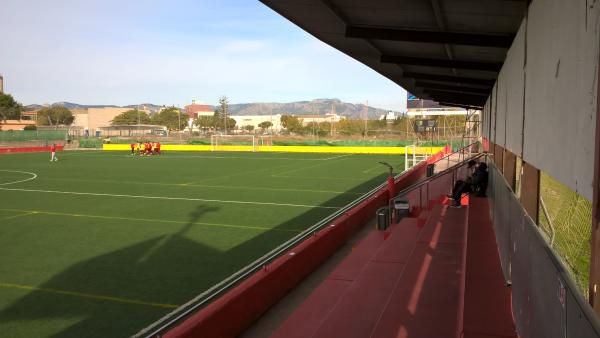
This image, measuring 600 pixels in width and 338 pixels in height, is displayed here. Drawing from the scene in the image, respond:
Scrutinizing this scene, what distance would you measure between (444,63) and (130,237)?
362 inches

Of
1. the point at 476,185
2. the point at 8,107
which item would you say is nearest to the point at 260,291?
the point at 476,185

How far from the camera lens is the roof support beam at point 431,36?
6.28 metres

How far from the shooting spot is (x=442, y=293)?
748cm

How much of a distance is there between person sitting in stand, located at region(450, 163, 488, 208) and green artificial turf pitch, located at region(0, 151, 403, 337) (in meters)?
4.38

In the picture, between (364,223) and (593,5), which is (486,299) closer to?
(593,5)

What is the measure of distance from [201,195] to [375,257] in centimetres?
1268

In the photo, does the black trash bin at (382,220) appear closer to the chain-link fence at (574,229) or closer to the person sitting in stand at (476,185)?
the person sitting in stand at (476,185)

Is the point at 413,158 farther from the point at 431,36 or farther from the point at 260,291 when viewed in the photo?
the point at 431,36

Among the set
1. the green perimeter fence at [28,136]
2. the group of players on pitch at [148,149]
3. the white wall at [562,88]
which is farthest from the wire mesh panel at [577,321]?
the green perimeter fence at [28,136]

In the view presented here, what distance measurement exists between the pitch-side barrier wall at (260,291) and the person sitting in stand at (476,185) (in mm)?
3500

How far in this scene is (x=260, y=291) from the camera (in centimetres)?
758

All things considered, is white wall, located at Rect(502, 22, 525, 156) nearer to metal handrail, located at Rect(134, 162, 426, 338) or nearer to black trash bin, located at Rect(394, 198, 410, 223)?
metal handrail, located at Rect(134, 162, 426, 338)

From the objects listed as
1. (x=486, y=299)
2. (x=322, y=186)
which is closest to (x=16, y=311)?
(x=486, y=299)

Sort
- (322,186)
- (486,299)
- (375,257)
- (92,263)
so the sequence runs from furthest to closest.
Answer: (322,186)
(92,263)
(375,257)
(486,299)
